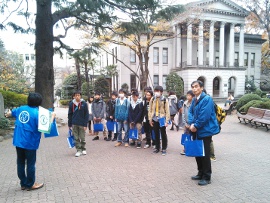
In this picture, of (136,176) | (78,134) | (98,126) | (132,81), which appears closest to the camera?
(136,176)

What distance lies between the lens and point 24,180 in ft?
13.2

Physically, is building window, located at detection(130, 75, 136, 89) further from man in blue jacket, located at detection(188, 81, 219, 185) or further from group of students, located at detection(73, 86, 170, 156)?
man in blue jacket, located at detection(188, 81, 219, 185)

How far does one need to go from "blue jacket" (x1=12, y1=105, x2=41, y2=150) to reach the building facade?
27329 millimetres

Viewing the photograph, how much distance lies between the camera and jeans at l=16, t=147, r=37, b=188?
390cm

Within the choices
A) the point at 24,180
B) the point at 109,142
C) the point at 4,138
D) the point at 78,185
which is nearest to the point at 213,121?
the point at 78,185

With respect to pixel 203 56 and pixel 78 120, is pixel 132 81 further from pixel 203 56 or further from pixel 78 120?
pixel 78 120

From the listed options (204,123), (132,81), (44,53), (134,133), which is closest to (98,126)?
(134,133)

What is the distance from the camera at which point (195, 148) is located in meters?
4.10

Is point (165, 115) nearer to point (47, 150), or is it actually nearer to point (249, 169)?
point (249, 169)

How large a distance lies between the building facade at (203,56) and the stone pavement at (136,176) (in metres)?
24.9

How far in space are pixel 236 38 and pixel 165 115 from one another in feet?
122

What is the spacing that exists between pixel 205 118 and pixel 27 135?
322 cm

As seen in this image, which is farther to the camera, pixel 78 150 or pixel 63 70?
pixel 63 70

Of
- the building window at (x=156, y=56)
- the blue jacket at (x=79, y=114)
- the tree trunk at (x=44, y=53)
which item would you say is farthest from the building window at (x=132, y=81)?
the blue jacket at (x=79, y=114)
